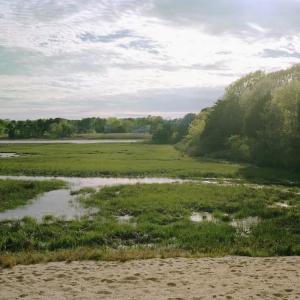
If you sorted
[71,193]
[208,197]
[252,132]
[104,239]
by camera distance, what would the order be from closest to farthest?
[104,239]
[208,197]
[71,193]
[252,132]

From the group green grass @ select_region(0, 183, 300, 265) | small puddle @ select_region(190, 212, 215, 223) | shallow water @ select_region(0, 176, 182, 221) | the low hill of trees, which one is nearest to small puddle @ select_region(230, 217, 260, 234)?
green grass @ select_region(0, 183, 300, 265)

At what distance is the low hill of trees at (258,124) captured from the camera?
184 ft

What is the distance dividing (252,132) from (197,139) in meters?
27.9

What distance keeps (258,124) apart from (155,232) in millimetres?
52737

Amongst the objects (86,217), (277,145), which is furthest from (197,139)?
(86,217)

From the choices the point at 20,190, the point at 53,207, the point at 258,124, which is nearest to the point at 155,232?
the point at 53,207

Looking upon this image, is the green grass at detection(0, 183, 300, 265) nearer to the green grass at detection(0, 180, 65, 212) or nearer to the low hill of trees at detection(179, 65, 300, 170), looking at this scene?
the green grass at detection(0, 180, 65, 212)

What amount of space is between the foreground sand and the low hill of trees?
41172 millimetres

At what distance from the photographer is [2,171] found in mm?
54438

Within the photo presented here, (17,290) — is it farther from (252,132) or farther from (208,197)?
(252,132)

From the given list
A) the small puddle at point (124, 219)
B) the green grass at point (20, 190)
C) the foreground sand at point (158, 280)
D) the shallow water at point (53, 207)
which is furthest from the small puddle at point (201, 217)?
the green grass at point (20, 190)

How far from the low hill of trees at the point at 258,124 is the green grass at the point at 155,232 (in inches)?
1051

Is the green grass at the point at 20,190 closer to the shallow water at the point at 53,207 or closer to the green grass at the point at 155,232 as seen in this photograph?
the shallow water at the point at 53,207

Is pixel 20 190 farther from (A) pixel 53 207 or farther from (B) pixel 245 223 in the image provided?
(B) pixel 245 223
